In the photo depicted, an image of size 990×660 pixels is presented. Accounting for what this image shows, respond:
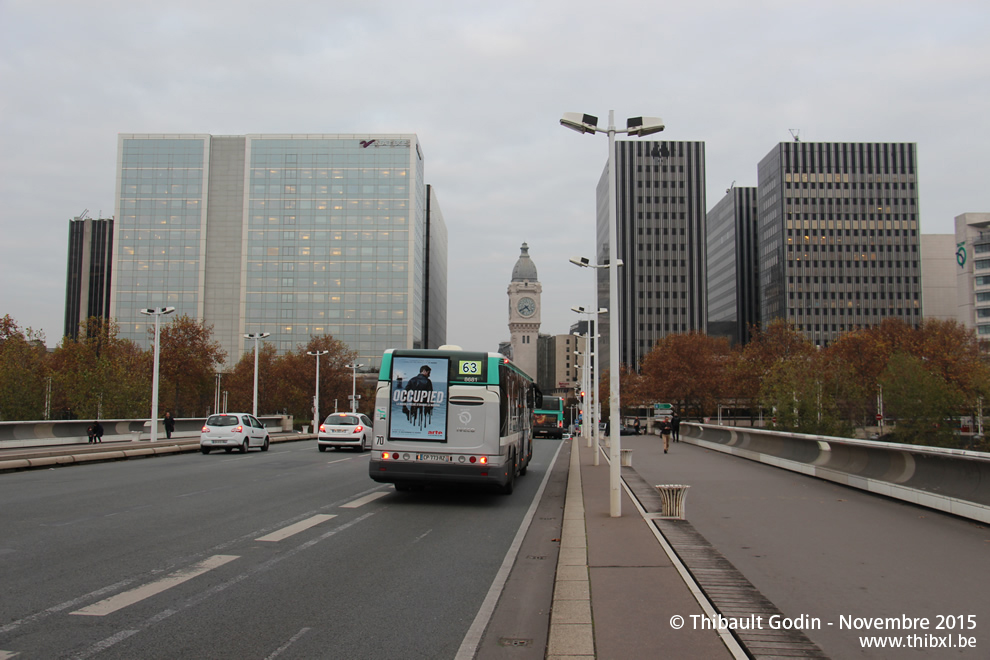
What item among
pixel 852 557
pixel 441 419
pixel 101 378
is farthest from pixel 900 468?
pixel 101 378

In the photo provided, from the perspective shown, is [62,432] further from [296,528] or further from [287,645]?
[287,645]

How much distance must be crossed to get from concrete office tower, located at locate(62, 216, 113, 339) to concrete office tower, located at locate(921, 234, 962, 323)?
181727mm

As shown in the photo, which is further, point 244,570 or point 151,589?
point 244,570

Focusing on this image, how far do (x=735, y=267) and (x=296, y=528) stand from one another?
164523 millimetres

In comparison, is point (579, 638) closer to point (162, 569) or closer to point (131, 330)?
point (162, 569)

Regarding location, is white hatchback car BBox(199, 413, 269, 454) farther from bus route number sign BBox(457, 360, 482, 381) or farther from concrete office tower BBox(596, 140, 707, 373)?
concrete office tower BBox(596, 140, 707, 373)

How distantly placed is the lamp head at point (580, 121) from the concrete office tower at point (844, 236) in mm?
135320

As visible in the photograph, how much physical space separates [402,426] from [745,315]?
160576 millimetres

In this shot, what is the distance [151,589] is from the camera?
23.1 ft

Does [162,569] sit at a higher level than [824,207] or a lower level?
lower

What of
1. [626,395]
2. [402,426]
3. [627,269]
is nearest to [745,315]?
[627,269]

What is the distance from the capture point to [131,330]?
11662 centimetres

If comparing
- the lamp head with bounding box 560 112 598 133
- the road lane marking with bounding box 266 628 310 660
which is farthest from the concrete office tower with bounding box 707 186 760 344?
the road lane marking with bounding box 266 628 310 660

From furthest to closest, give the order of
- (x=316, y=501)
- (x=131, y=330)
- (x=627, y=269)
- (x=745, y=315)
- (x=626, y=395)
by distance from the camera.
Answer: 1. (x=745, y=315)
2. (x=627, y=269)
3. (x=131, y=330)
4. (x=626, y=395)
5. (x=316, y=501)
